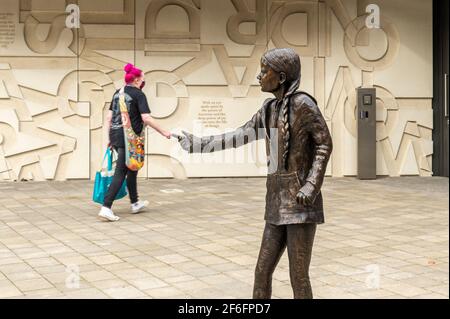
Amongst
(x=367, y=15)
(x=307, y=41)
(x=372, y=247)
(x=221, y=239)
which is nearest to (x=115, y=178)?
(x=221, y=239)

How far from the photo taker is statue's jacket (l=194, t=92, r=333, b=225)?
4086mm

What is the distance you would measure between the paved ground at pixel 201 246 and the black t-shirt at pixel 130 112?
41.5 inches

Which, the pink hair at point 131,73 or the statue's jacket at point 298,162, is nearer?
the statue's jacket at point 298,162

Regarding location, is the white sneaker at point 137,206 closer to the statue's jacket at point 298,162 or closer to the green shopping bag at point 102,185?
the green shopping bag at point 102,185

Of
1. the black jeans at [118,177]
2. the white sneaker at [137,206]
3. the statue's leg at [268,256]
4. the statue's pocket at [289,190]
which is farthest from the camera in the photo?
the white sneaker at [137,206]

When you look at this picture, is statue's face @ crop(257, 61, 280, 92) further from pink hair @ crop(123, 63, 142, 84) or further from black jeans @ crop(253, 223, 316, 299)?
pink hair @ crop(123, 63, 142, 84)

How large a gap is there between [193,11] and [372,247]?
23.7 ft

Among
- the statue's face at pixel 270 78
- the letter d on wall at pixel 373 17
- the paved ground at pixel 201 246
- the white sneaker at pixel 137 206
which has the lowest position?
the paved ground at pixel 201 246

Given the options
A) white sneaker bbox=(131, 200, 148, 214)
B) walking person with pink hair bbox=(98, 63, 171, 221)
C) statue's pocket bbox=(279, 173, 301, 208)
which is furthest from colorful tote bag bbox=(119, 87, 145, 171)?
statue's pocket bbox=(279, 173, 301, 208)

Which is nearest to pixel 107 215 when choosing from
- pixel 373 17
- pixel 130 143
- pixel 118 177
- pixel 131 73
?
pixel 118 177

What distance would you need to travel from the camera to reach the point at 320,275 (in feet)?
19.4

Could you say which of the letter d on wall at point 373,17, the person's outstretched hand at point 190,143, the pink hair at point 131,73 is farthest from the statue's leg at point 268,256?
the letter d on wall at point 373,17

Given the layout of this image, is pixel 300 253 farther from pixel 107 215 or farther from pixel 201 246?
pixel 107 215

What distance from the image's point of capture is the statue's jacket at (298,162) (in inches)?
161
